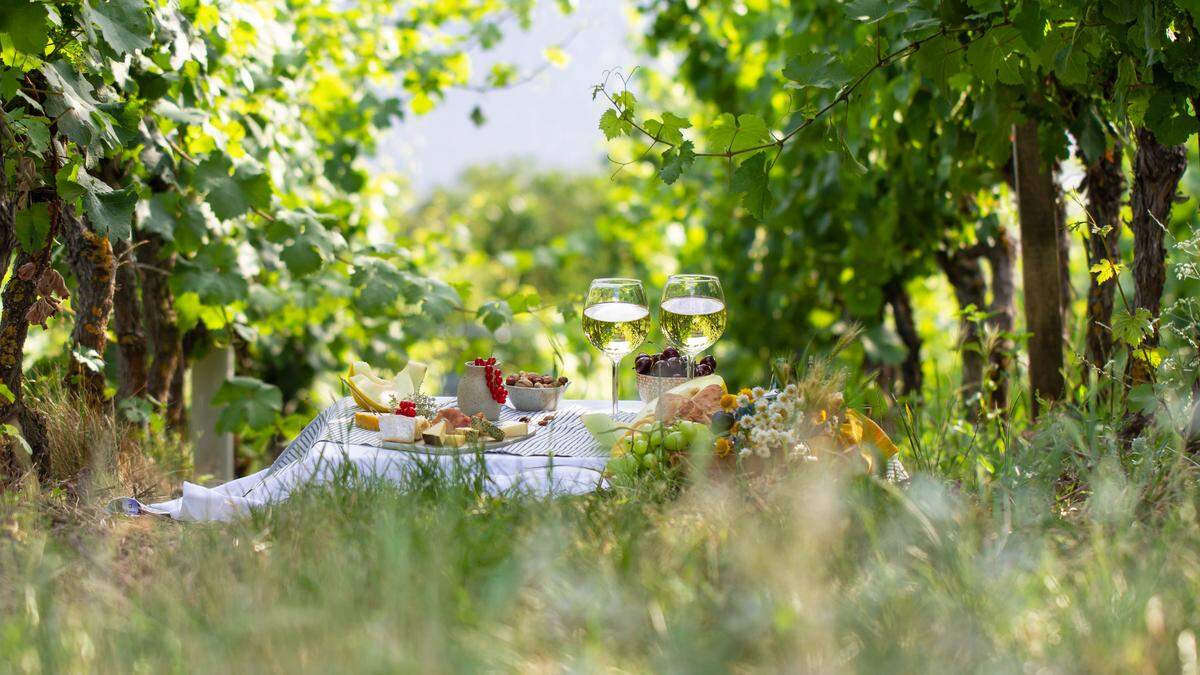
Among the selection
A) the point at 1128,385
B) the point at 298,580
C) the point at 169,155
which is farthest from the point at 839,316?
the point at 298,580

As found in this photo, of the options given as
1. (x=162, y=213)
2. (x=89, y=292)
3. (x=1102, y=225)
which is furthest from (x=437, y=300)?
(x=1102, y=225)

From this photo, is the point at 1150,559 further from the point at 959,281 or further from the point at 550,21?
the point at 550,21

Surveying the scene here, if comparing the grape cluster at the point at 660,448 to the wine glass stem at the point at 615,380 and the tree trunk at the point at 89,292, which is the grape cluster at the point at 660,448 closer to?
the wine glass stem at the point at 615,380

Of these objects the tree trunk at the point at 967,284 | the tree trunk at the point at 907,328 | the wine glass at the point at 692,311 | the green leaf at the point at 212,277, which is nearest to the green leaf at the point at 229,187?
the green leaf at the point at 212,277

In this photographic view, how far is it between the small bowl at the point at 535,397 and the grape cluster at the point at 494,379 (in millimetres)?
88

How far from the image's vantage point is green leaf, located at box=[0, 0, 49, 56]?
170cm

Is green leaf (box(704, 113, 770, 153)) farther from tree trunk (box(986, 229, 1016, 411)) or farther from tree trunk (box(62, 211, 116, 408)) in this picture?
tree trunk (box(986, 229, 1016, 411))

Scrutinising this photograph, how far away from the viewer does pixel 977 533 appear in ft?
4.70

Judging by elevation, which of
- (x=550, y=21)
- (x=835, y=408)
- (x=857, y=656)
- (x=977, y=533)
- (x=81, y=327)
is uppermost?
(x=550, y=21)

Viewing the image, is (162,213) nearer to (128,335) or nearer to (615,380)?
(128,335)

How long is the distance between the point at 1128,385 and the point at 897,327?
2359 millimetres

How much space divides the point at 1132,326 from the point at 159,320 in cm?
267

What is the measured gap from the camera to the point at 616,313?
75.2 inches

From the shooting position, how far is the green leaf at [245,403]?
326cm
